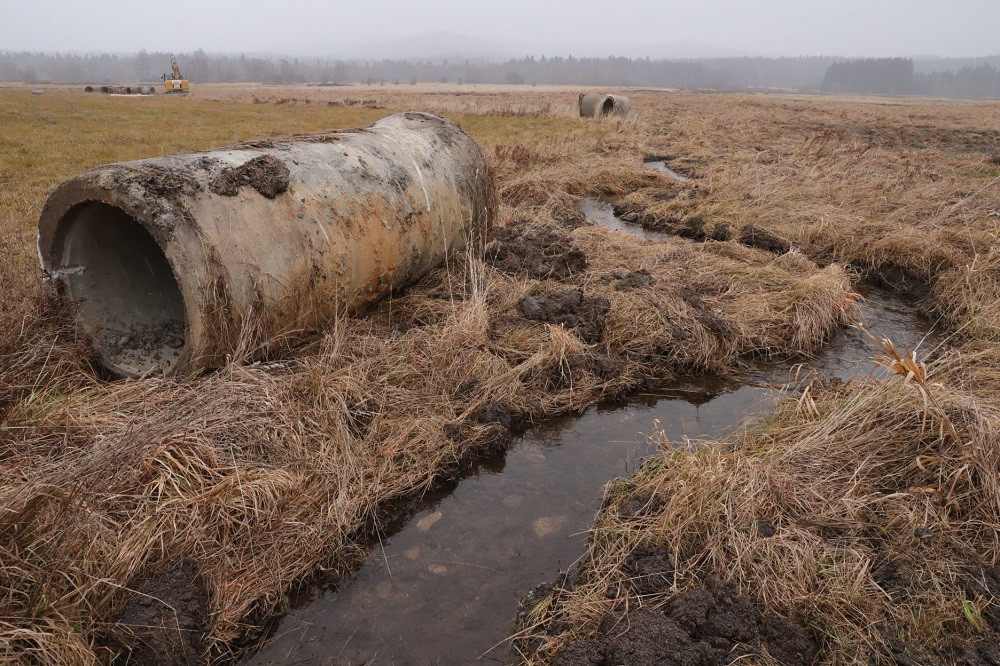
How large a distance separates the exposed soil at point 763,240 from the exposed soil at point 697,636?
6227 mm

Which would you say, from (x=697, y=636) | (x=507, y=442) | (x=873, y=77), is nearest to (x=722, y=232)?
(x=507, y=442)

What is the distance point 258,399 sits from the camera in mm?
3443

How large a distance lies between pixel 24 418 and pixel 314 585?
73.7 inches

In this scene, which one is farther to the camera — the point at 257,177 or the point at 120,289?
the point at 120,289

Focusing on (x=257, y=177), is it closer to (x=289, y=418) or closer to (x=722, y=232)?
(x=289, y=418)

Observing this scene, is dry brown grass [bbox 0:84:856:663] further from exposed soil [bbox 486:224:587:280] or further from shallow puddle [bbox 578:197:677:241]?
shallow puddle [bbox 578:197:677:241]

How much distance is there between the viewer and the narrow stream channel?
262 centimetres

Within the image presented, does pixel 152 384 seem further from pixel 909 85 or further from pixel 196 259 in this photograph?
pixel 909 85

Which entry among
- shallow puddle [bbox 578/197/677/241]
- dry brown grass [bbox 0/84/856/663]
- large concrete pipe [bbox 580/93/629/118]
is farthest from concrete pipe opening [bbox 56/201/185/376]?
large concrete pipe [bbox 580/93/629/118]

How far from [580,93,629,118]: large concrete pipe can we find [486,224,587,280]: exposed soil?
20.1 m

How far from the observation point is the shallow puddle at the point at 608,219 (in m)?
8.88

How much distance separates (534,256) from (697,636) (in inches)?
183

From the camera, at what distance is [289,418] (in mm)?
3438

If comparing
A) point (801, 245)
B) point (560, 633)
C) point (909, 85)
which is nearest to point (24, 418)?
point (560, 633)
